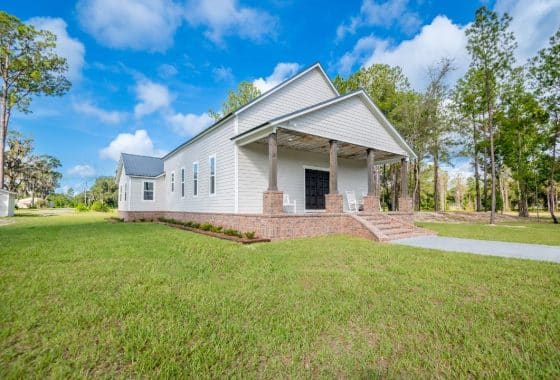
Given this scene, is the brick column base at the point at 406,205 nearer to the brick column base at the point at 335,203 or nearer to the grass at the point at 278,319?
the brick column base at the point at 335,203

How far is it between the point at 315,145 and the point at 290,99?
8.78ft

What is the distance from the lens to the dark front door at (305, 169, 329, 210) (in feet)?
42.2

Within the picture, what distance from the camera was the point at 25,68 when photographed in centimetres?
2216

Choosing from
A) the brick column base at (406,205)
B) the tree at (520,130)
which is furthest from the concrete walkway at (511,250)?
the tree at (520,130)

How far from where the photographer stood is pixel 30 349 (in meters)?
2.20

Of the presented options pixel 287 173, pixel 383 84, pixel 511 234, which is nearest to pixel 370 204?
pixel 287 173

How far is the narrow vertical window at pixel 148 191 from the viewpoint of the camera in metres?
18.7

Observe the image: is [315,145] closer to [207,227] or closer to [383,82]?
[207,227]

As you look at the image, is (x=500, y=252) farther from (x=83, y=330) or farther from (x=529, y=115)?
(x=529, y=115)

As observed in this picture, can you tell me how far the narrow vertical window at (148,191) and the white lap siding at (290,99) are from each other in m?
11.8

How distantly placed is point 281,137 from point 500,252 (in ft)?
25.3

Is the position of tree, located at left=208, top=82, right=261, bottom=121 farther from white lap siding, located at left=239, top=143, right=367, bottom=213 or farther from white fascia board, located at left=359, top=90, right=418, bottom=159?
white fascia board, located at left=359, top=90, right=418, bottom=159

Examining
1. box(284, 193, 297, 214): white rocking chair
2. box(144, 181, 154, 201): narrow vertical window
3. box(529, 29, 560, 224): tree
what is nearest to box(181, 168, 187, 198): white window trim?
box(144, 181, 154, 201): narrow vertical window

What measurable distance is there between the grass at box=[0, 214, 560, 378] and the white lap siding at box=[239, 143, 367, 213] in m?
5.66
